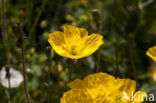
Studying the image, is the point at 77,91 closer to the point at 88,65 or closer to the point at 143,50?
the point at 88,65

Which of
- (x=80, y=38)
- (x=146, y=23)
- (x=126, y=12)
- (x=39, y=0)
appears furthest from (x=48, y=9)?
(x=80, y=38)

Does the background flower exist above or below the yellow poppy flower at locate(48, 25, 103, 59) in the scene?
below

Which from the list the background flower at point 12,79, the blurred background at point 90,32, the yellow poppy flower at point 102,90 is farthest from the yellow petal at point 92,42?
the blurred background at point 90,32

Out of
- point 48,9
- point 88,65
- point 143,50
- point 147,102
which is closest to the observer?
point 147,102

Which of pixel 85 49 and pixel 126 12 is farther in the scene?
pixel 126 12

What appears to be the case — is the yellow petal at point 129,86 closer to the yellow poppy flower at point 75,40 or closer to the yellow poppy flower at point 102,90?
the yellow poppy flower at point 102,90

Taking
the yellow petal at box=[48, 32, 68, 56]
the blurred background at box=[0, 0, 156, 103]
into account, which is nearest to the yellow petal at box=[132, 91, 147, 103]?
the yellow petal at box=[48, 32, 68, 56]

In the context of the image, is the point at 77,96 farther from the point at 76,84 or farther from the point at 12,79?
the point at 12,79

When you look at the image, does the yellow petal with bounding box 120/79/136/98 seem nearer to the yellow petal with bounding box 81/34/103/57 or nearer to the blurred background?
the yellow petal with bounding box 81/34/103/57
